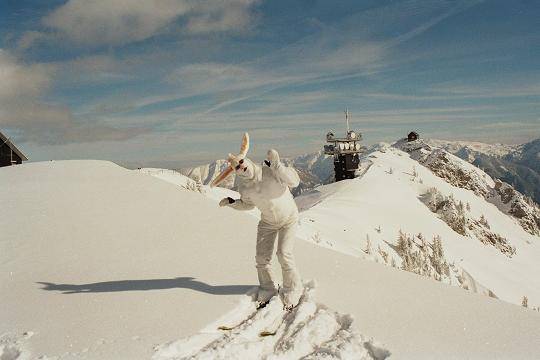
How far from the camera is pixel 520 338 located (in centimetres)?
323

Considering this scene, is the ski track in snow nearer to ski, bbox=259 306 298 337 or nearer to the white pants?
ski, bbox=259 306 298 337

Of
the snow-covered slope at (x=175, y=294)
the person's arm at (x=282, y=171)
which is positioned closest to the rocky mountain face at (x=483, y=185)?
the snow-covered slope at (x=175, y=294)

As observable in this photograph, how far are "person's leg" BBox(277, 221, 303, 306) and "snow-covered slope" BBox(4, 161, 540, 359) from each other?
169 mm

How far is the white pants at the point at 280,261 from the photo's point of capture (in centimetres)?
409

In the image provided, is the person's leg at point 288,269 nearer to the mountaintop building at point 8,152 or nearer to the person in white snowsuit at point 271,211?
the person in white snowsuit at point 271,211

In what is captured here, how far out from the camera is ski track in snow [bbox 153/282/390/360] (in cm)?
297

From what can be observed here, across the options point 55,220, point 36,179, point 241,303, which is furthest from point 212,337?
point 36,179

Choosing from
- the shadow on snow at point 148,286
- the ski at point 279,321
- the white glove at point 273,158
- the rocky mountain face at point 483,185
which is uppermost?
the white glove at point 273,158

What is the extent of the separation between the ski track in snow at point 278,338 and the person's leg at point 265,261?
25 centimetres

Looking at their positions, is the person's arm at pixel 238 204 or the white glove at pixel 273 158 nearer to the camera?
the white glove at pixel 273 158

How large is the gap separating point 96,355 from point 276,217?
6.87 feet

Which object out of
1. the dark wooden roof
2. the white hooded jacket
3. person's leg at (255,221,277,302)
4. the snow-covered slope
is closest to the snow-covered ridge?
the snow-covered slope

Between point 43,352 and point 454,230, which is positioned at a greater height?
point 43,352

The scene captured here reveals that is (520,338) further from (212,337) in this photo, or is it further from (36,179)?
(36,179)
